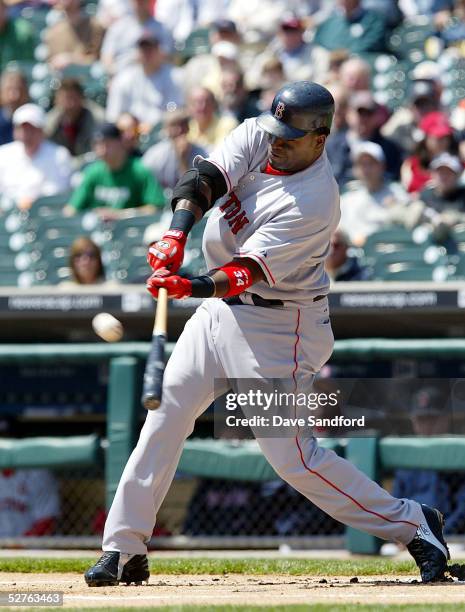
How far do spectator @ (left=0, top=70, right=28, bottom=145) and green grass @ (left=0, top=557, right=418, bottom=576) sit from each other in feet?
19.6

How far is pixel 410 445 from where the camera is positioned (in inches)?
260

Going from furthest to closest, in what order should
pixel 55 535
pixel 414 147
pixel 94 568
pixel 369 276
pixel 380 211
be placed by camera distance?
pixel 414 147 < pixel 380 211 < pixel 369 276 < pixel 55 535 < pixel 94 568

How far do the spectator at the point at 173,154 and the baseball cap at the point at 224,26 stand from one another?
171 cm

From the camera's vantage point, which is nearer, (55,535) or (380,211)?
(55,535)

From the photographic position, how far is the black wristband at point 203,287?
4.22m

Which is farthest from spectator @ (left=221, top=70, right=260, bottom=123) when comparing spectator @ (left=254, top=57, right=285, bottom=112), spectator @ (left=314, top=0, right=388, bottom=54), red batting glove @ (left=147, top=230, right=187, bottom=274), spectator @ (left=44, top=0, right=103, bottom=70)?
red batting glove @ (left=147, top=230, right=187, bottom=274)

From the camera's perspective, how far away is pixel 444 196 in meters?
8.55

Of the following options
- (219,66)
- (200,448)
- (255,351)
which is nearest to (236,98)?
(219,66)

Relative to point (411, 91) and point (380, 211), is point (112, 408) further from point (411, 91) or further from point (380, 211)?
point (411, 91)

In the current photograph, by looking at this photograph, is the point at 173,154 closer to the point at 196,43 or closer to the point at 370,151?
the point at 370,151

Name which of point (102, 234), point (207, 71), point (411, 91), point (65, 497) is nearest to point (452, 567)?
point (65, 497)

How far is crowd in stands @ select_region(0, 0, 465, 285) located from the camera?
888cm

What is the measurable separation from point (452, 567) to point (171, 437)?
3.96 feet

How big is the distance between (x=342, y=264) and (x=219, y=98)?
10.8 feet
